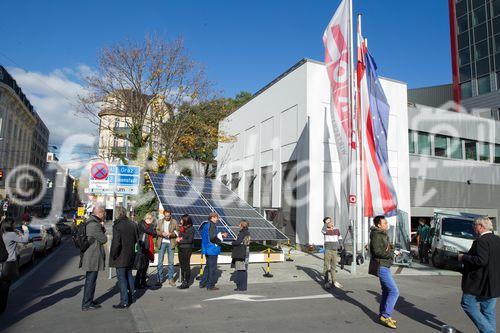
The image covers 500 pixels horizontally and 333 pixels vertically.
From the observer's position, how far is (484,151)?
26.2 m

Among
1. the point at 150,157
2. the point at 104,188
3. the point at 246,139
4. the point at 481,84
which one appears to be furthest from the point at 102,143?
the point at 481,84

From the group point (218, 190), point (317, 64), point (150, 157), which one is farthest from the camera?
point (150, 157)

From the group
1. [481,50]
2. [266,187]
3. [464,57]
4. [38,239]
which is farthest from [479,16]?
[38,239]

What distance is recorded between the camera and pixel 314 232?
58.2 ft

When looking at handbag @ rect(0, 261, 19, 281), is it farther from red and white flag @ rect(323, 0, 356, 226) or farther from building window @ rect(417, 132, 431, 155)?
building window @ rect(417, 132, 431, 155)

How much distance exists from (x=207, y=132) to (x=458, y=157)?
17.4 metres

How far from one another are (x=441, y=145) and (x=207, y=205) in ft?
56.8

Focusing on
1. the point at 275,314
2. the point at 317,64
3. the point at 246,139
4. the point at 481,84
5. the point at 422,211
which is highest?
the point at 481,84

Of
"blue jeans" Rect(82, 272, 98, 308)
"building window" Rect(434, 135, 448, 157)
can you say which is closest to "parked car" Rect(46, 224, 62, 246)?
"blue jeans" Rect(82, 272, 98, 308)

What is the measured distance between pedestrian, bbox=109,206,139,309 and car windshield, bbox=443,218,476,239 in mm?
12282

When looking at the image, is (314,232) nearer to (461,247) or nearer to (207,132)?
(461,247)

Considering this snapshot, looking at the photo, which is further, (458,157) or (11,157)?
(11,157)

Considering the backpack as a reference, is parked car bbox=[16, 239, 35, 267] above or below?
below

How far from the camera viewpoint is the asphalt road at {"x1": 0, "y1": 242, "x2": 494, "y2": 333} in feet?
19.3
